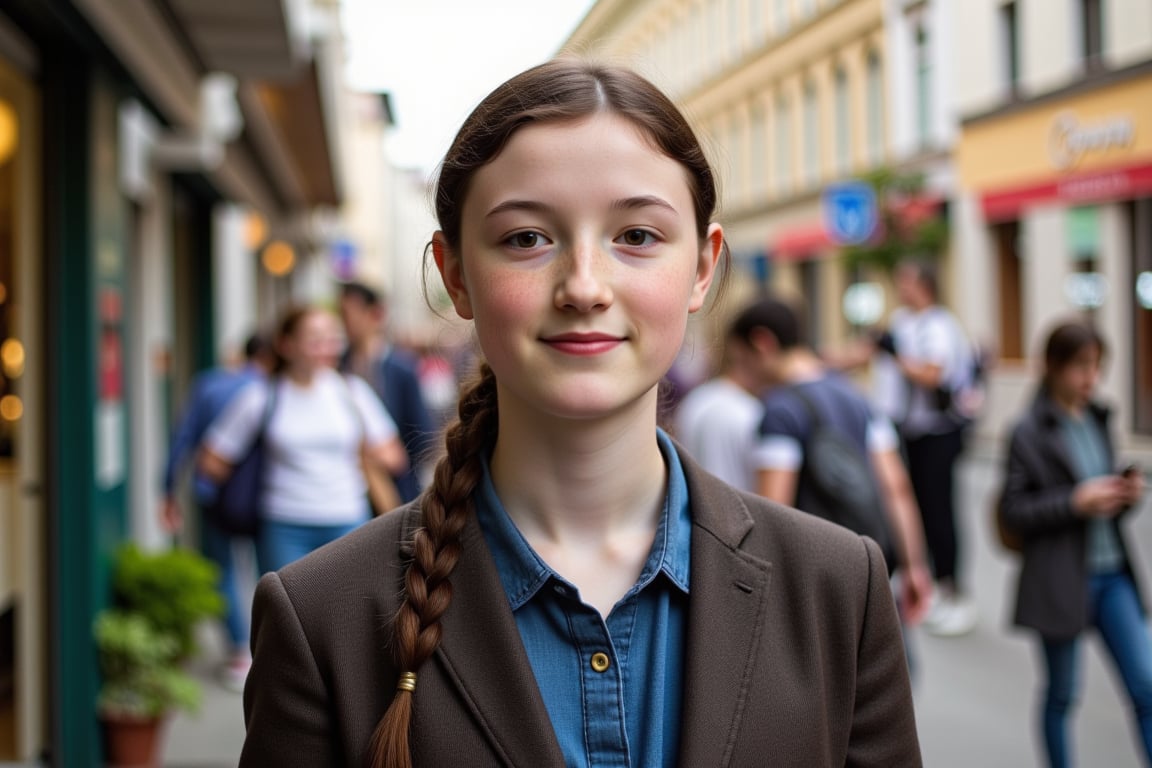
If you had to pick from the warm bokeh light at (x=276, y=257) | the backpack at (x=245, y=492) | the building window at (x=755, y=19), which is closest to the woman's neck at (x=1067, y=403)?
the building window at (x=755, y=19)

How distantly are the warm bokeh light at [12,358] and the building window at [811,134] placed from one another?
→ 4410 millimetres

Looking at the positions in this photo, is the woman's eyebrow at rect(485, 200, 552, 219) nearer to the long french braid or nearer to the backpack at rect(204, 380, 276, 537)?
the long french braid

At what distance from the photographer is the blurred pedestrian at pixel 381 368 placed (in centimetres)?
718

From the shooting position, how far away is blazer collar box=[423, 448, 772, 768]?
4.80ft

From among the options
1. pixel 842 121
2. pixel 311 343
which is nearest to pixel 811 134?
pixel 842 121

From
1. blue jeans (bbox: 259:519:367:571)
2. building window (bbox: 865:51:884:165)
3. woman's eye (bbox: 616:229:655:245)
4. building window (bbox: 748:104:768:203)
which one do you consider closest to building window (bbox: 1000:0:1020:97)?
building window (bbox: 865:51:884:165)

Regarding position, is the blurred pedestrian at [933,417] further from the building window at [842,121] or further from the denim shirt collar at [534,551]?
the denim shirt collar at [534,551]

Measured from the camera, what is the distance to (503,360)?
4.93 ft

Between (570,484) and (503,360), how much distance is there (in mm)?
188

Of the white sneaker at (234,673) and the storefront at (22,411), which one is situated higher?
the storefront at (22,411)

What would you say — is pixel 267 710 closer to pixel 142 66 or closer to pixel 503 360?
pixel 503 360

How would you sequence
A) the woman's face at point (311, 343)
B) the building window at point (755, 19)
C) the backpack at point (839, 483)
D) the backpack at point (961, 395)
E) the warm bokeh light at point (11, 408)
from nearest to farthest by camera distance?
the backpack at point (839, 483), the building window at point (755, 19), the warm bokeh light at point (11, 408), the woman's face at point (311, 343), the backpack at point (961, 395)

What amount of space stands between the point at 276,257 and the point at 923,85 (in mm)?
14055

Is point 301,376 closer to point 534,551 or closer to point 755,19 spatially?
point 755,19
